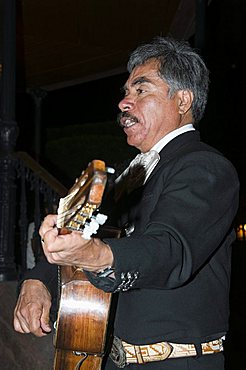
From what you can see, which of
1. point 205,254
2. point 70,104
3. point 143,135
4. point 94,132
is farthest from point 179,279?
point 70,104

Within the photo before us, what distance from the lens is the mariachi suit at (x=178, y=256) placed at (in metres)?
1.55

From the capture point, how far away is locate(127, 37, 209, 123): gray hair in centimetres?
224

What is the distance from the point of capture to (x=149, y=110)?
2.23 meters

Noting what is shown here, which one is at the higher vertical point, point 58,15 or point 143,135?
point 143,135

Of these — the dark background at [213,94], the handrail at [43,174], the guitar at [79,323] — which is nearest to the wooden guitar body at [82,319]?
the guitar at [79,323]

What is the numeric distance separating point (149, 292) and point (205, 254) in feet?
1.15

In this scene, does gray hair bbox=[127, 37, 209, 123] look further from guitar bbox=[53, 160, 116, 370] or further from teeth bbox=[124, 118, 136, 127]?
guitar bbox=[53, 160, 116, 370]

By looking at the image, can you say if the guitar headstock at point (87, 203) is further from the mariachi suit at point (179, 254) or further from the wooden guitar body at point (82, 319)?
the wooden guitar body at point (82, 319)

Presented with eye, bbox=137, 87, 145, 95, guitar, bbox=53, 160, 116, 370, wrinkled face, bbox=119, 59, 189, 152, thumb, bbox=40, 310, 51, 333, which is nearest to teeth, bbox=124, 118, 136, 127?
wrinkled face, bbox=119, 59, 189, 152

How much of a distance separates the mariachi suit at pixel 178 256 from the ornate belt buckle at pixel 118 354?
3 centimetres

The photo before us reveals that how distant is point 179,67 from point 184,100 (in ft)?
0.39

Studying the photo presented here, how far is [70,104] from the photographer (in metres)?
13.2

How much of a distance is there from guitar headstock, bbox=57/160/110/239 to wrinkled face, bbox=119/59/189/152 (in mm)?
865

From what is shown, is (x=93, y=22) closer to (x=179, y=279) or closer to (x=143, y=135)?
(x=143, y=135)
